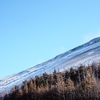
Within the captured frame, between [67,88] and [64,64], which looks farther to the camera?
[64,64]

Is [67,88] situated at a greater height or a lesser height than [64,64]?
lesser

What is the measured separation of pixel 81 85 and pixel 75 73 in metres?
4.13

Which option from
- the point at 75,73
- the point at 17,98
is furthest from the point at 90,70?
the point at 17,98

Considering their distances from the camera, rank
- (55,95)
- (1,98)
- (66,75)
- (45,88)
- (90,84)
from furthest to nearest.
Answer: (1,98)
(66,75)
(45,88)
(55,95)
(90,84)

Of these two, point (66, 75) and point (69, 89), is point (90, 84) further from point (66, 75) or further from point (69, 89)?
point (66, 75)

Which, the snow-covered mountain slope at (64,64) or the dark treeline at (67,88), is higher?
the snow-covered mountain slope at (64,64)

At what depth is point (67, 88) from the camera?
797 inches

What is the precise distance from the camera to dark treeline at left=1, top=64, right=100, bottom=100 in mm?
19125

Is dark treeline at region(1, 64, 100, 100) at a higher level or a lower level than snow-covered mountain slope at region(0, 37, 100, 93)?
lower

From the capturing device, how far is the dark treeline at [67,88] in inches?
753

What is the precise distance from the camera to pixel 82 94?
1933 cm

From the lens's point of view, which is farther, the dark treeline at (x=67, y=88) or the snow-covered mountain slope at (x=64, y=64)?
the snow-covered mountain slope at (x=64, y=64)

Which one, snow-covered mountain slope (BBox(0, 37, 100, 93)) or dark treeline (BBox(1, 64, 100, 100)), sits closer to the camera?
dark treeline (BBox(1, 64, 100, 100))

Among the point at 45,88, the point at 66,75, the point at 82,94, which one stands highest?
the point at 66,75
